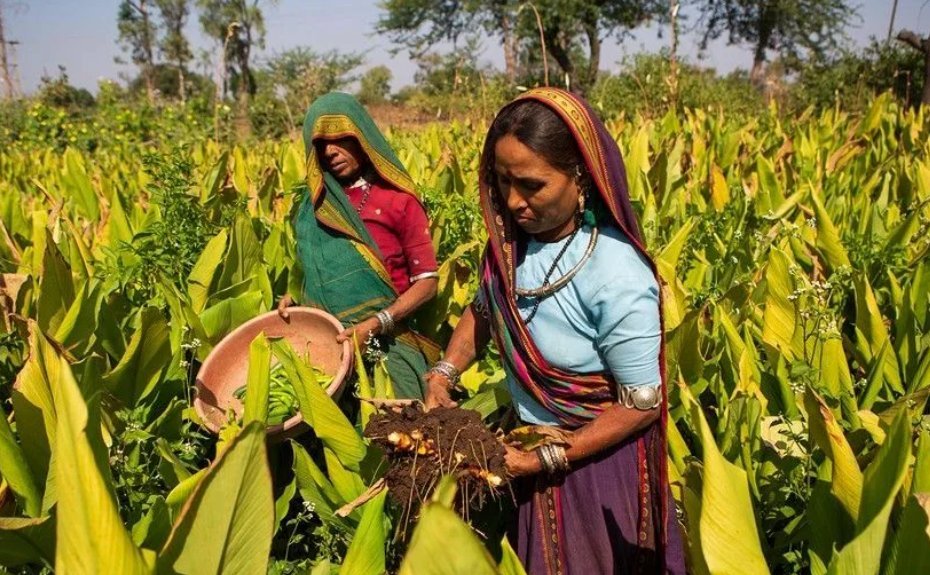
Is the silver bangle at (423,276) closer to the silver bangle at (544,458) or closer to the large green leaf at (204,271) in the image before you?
the large green leaf at (204,271)

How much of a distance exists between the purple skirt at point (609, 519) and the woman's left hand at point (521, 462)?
0.14 meters

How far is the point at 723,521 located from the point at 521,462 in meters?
0.49

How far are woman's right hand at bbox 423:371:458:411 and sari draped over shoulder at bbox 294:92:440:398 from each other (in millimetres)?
564

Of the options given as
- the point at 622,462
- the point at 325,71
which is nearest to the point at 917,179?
the point at 622,462

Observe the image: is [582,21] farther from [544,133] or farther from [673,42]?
[544,133]

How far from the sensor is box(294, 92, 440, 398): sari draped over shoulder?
83.4 inches

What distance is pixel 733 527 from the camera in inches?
35.8

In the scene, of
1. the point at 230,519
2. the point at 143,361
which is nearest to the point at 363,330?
the point at 143,361

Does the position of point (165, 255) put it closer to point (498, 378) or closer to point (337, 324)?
point (337, 324)

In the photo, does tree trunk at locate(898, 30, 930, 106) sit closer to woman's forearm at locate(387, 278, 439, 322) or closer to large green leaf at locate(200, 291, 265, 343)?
woman's forearm at locate(387, 278, 439, 322)

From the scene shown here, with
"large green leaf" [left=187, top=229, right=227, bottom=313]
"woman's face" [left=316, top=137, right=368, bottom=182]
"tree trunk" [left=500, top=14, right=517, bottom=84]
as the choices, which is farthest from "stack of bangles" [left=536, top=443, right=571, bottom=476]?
"tree trunk" [left=500, top=14, right=517, bottom=84]

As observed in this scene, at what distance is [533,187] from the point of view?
1281 millimetres

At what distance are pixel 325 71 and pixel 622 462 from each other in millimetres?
8428

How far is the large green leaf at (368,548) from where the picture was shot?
1.25 meters
